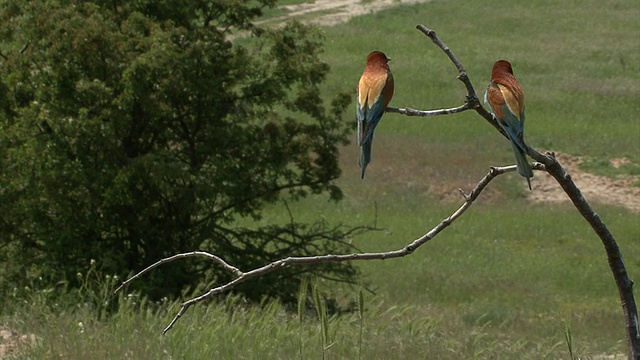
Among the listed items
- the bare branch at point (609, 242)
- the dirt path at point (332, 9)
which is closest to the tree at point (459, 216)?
the bare branch at point (609, 242)

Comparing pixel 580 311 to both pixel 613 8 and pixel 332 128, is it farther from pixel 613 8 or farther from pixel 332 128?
pixel 613 8

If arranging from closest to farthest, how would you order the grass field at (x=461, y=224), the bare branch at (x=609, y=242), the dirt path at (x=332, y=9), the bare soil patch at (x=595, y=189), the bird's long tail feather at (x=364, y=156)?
the bird's long tail feather at (x=364, y=156), the bare branch at (x=609, y=242), the grass field at (x=461, y=224), the bare soil patch at (x=595, y=189), the dirt path at (x=332, y=9)

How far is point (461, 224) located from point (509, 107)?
1987cm

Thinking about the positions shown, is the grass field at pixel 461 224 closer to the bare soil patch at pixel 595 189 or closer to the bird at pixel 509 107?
the bare soil patch at pixel 595 189

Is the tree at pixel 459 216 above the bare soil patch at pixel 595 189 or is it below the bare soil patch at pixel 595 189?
above

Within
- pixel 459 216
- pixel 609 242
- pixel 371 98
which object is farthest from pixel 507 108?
pixel 609 242

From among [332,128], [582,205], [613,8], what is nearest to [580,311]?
[332,128]

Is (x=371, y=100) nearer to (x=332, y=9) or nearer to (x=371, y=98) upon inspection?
(x=371, y=98)

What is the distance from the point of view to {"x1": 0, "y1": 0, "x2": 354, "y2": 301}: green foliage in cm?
1273

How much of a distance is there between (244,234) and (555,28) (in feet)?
102

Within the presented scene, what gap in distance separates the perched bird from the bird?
0.87 ft

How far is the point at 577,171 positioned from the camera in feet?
86.8

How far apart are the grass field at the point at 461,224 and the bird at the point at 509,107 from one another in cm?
125

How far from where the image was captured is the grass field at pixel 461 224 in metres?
6.83
